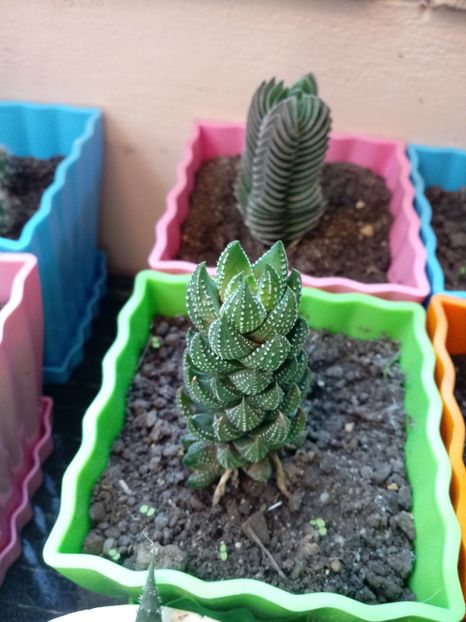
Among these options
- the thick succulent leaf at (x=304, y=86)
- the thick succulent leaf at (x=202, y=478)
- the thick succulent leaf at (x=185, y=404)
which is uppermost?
the thick succulent leaf at (x=304, y=86)

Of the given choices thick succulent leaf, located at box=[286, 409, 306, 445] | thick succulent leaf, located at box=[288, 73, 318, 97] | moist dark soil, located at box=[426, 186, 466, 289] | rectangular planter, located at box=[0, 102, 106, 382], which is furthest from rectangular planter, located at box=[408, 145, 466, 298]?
rectangular planter, located at box=[0, 102, 106, 382]

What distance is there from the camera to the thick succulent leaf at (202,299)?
21.8 inches

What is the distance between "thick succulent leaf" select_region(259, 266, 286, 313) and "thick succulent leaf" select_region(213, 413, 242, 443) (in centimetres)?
13

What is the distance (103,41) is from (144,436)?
61 centimetres

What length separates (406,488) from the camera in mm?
697

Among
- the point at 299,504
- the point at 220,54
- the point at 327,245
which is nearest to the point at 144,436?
the point at 299,504

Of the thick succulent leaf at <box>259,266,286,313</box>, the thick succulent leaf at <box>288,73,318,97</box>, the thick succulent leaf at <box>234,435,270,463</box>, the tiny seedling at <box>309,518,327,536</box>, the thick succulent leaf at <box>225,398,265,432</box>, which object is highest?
the thick succulent leaf at <box>288,73,318,97</box>

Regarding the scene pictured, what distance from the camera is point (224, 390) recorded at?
23.0 inches

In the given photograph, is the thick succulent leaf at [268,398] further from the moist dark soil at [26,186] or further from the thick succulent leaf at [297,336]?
the moist dark soil at [26,186]

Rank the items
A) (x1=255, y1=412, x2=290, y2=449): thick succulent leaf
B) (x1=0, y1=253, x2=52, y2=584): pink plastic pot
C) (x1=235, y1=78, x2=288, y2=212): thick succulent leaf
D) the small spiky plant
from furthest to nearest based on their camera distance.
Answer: (x1=235, y1=78, x2=288, y2=212): thick succulent leaf
(x1=0, y1=253, x2=52, y2=584): pink plastic pot
(x1=255, y1=412, x2=290, y2=449): thick succulent leaf
the small spiky plant

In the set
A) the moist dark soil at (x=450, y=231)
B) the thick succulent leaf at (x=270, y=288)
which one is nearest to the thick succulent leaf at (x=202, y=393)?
the thick succulent leaf at (x=270, y=288)

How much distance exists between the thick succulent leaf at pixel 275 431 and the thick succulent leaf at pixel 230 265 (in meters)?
0.14

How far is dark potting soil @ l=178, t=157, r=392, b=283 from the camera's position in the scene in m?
0.93

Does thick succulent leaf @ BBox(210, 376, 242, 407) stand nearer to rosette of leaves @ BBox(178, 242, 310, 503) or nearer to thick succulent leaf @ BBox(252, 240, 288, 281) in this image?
rosette of leaves @ BBox(178, 242, 310, 503)
